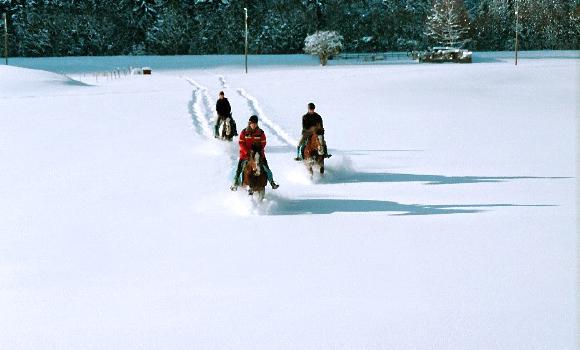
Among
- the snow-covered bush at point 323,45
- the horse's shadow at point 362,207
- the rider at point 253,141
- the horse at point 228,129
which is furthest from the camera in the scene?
the snow-covered bush at point 323,45

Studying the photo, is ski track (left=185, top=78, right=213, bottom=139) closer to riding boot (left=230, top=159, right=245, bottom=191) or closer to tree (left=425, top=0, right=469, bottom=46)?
riding boot (left=230, top=159, right=245, bottom=191)

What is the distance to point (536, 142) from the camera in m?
21.7

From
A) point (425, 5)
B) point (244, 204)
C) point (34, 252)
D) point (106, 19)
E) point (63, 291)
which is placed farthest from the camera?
point (425, 5)

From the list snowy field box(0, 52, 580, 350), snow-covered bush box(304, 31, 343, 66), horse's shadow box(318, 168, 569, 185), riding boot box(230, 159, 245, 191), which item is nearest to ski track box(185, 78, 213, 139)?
snowy field box(0, 52, 580, 350)

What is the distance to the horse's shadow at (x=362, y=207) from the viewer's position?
41.2ft

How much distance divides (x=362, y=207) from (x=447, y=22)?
79667 mm

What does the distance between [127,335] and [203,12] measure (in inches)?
3536

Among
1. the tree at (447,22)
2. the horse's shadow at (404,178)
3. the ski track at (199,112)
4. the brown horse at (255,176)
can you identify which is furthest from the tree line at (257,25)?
the brown horse at (255,176)

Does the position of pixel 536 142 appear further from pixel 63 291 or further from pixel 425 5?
pixel 425 5

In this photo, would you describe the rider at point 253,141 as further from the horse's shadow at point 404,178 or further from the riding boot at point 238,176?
the horse's shadow at point 404,178

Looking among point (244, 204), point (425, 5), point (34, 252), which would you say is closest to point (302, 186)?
point (244, 204)

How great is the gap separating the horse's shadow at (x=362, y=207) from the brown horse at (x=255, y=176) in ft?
1.34

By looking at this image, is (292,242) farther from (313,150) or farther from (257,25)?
(257,25)

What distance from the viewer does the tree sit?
88562 millimetres
